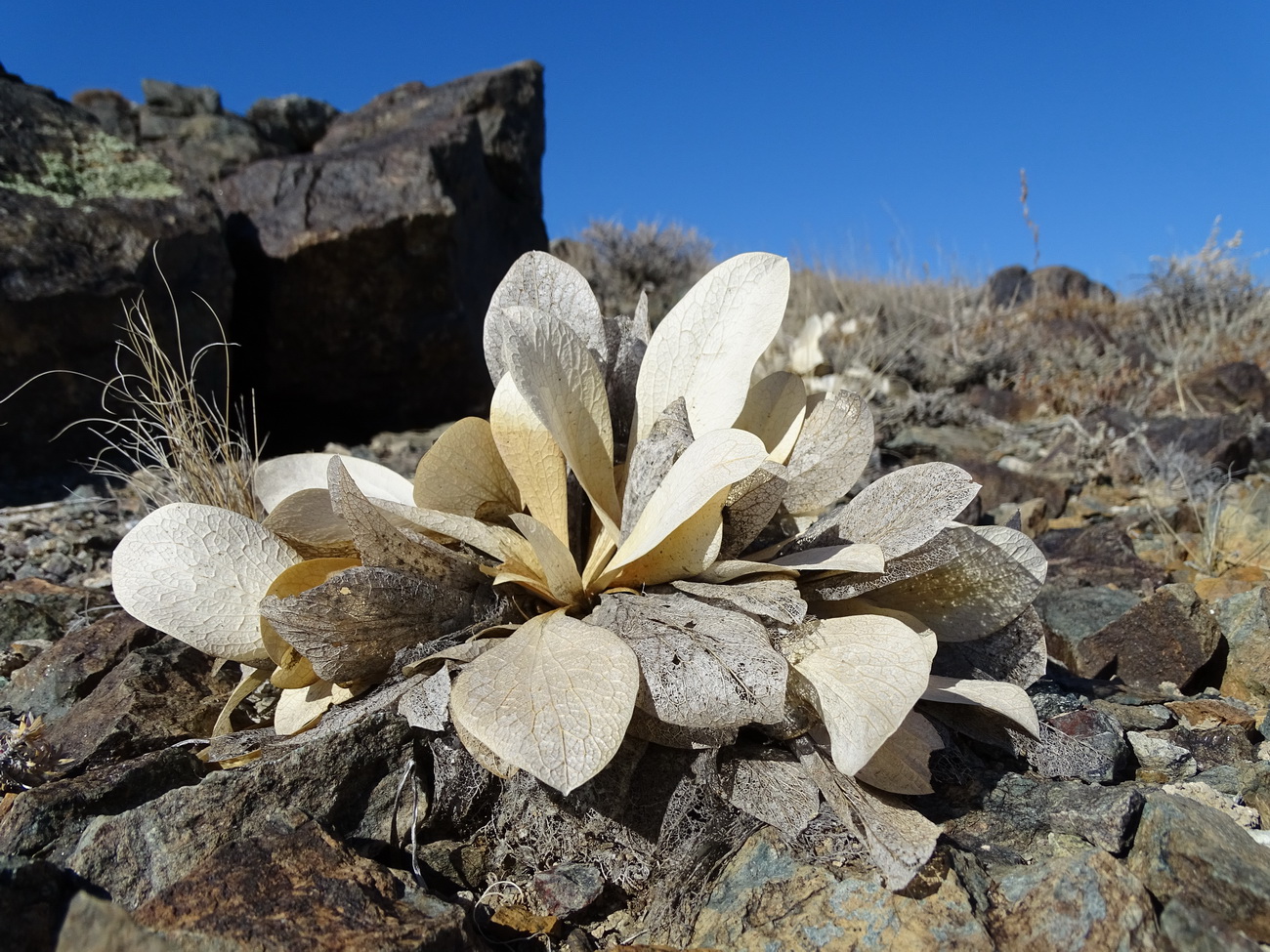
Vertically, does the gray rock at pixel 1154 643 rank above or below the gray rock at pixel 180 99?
below

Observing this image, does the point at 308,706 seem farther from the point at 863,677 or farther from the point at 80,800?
the point at 863,677

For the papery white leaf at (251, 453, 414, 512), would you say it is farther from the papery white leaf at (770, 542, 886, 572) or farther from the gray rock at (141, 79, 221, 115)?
the gray rock at (141, 79, 221, 115)

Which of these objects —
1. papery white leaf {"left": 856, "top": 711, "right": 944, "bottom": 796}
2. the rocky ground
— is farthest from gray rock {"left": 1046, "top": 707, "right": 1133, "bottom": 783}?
papery white leaf {"left": 856, "top": 711, "right": 944, "bottom": 796}

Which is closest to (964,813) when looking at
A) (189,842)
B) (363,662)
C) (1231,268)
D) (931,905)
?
(931,905)

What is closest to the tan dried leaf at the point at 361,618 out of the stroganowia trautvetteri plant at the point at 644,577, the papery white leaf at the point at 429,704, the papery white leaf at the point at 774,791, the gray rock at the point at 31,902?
the stroganowia trautvetteri plant at the point at 644,577

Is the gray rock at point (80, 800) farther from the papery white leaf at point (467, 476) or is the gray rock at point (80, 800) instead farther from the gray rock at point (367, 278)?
the gray rock at point (367, 278)

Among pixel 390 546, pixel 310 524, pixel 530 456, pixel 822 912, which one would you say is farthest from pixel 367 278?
pixel 822 912
